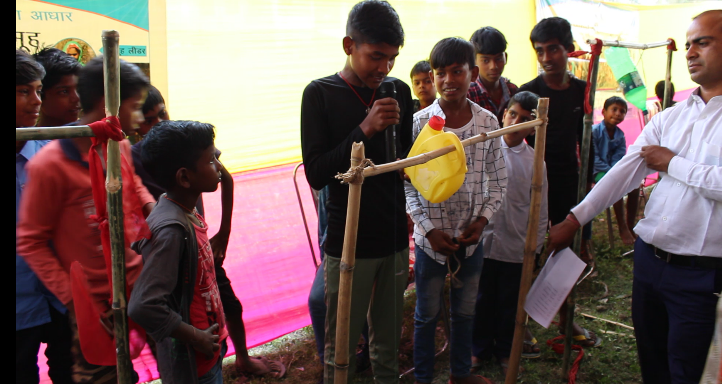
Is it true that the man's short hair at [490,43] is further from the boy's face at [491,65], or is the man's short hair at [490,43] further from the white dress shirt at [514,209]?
the white dress shirt at [514,209]

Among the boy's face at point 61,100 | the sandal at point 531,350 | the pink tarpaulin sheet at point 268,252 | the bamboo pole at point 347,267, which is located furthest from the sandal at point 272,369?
the boy's face at point 61,100

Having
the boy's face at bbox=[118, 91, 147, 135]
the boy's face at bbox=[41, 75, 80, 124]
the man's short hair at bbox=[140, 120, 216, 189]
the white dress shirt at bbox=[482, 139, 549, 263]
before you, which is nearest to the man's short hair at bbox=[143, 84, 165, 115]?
Result: the boy's face at bbox=[41, 75, 80, 124]

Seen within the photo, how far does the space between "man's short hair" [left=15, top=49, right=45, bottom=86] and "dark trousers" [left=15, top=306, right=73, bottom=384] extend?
857 mm

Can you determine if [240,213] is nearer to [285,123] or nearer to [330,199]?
[285,123]

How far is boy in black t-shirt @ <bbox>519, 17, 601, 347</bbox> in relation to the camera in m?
3.21

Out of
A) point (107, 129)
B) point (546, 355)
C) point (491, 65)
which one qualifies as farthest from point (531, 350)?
point (107, 129)

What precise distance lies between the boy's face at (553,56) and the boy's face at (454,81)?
1.04 m

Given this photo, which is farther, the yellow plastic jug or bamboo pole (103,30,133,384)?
the yellow plastic jug

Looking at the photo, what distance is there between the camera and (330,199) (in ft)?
6.66

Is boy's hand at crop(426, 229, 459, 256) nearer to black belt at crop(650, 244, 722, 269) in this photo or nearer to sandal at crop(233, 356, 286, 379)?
black belt at crop(650, 244, 722, 269)

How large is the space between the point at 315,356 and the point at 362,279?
1328 mm

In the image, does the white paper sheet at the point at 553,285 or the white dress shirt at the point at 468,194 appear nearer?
the white paper sheet at the point at 553,285

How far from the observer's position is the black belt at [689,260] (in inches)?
75.1

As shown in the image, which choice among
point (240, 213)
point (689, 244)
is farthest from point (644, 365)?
point (240, 213)
